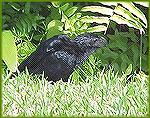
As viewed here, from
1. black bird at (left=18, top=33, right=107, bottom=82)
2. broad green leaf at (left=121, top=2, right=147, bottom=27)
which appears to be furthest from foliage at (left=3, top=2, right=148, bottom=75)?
broad green leaf at (left=121, top=2, right=147, bottom=27)

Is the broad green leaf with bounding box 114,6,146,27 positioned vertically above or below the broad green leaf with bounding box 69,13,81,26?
below

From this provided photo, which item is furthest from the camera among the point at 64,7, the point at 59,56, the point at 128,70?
the point at 64,7

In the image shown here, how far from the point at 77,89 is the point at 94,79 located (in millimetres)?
134

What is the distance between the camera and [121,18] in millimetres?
1638

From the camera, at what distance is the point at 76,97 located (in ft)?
5.20

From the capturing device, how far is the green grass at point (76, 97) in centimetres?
148

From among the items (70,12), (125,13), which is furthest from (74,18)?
(125,13)

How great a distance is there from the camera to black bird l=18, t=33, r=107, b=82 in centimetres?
176

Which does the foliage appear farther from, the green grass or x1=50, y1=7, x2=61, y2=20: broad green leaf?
the green grass

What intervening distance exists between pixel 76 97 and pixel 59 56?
251 millimetres

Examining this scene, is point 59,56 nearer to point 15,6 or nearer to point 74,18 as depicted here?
point 74,18

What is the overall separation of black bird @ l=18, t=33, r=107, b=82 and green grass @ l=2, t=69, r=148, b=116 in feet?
0.14

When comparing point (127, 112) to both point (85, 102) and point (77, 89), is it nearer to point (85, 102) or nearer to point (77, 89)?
point (85, 102)

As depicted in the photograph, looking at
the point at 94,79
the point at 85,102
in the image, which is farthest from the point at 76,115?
the point at 94,79
